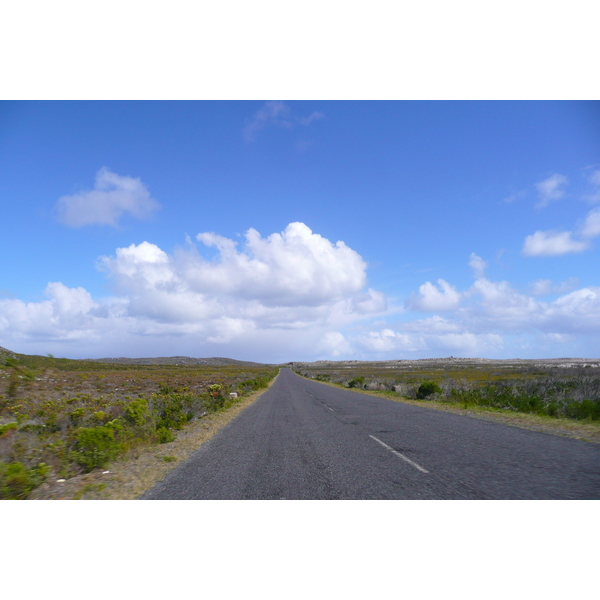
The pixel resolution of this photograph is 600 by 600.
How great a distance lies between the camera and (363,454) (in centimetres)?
757

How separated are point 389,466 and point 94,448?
20.1ft

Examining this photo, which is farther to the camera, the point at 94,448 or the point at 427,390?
the point at 427,390

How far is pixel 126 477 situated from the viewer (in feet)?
21.4

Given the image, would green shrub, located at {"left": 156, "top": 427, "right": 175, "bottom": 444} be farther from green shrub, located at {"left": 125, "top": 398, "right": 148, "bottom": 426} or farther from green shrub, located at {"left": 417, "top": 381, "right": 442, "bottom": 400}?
green shrub, located at {"left": 417, "top": 381, "right": 442, "bottom": 400}

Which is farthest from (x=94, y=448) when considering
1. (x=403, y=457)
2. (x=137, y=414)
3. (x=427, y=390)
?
(x=427, y=390)

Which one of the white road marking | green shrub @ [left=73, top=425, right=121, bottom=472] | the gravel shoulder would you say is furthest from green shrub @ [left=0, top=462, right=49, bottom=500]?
the white road marking

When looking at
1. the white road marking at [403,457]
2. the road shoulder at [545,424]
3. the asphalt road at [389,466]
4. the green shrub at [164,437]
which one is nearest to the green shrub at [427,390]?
the road shoulder at [545,424]

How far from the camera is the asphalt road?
523 centimetres

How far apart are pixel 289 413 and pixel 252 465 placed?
8.81 meters

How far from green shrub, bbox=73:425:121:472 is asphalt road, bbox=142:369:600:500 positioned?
1.74 metres

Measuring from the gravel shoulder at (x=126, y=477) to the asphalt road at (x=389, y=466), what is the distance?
34 centimetres

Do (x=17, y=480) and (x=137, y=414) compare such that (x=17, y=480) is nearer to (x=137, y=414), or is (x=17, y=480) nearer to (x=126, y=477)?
(x=126, y=477)

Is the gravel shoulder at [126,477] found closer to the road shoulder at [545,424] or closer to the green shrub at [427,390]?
the road shoulder at [545,424]

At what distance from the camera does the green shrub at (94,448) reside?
23.9 feet
